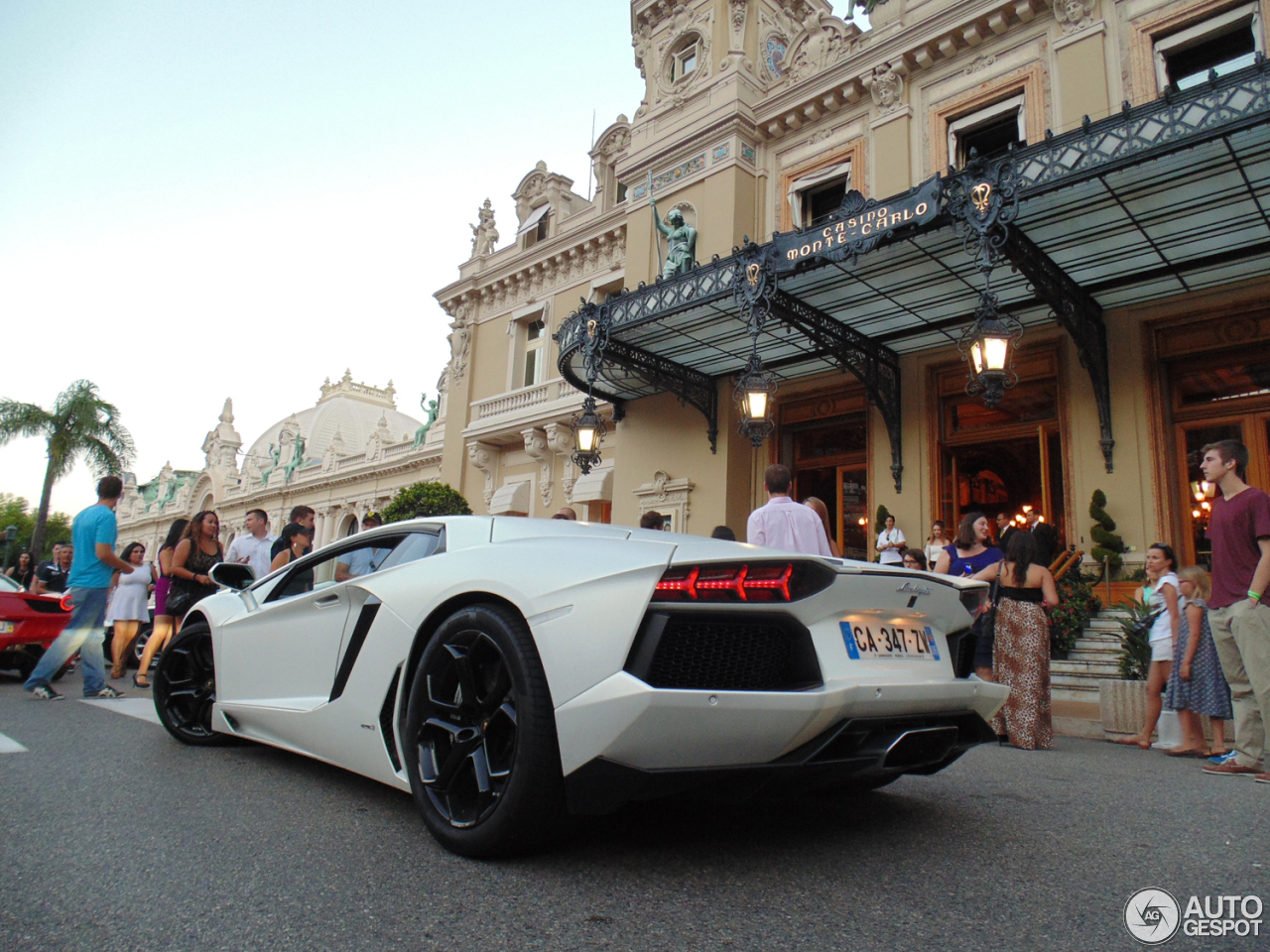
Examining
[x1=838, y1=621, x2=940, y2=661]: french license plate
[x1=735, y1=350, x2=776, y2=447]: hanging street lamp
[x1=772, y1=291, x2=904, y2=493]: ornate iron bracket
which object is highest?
[x1=772, y1=291, x2=904, y2=493]: ornate iron bracket

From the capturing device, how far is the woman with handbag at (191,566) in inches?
277

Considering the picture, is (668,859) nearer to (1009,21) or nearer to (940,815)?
(940,815)

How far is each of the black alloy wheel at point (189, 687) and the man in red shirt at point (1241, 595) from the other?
18.5ft

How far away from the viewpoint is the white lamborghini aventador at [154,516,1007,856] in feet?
6.98

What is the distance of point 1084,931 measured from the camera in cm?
189

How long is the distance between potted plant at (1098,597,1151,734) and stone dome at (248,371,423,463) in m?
43.5

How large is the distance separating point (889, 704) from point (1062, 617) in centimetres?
726

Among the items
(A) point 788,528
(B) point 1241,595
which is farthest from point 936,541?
(A) point 788,528

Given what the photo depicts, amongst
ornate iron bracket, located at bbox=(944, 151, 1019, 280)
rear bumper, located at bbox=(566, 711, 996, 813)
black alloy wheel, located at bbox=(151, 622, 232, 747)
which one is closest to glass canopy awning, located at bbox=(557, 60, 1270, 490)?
ornate iron bracket, located at bbox=(944, 151, 1019, 280)

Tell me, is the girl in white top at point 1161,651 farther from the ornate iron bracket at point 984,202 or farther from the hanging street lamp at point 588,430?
the hanging street lamp at point 588,430

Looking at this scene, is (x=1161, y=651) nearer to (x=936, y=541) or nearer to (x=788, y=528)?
(x=788, y=528)

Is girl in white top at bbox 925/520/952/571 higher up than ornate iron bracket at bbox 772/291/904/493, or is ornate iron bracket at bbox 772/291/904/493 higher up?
ornate iron bracket at bbox 772/291/904/493

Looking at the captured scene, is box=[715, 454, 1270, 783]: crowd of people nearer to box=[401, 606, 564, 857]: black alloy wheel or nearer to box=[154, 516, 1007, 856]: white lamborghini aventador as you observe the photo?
box=[154, 516, 1007, 856]: white lamborghini aventador

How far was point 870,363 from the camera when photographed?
12.0 m
